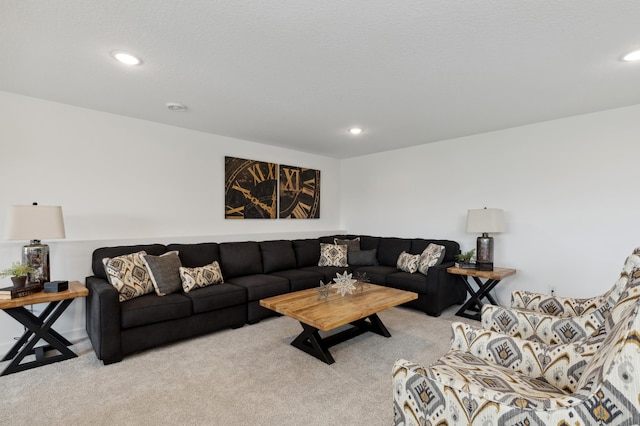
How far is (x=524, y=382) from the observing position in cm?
150

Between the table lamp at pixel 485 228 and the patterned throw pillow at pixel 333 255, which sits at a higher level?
the table lamp at pixel 485 228

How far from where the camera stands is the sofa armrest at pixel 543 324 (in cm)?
191

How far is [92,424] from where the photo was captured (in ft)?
6.28

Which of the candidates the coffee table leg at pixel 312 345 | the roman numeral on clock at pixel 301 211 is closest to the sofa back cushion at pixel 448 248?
the roman numeral on clock at pixel 301 211

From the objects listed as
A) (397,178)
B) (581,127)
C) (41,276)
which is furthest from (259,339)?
(581,127)

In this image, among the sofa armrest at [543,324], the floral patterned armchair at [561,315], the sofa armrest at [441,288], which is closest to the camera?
the floral patterned armchair at [561,315]

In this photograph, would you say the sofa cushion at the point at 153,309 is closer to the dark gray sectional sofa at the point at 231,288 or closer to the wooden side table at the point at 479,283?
the dark gray sectional sofa at the point at 231,288

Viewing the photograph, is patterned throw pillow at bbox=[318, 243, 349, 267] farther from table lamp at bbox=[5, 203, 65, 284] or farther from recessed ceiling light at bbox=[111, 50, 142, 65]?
recessed ceiling light at bbox=[111, 50, 142, 65]

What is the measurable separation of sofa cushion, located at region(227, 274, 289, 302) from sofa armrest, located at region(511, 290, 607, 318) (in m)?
2.42

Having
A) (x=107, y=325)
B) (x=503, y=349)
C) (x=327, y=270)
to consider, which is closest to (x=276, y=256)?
(x=327, y=270)

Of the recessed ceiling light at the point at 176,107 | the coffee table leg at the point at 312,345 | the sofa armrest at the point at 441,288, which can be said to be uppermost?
the recessed ceiling light at the point at 176,107

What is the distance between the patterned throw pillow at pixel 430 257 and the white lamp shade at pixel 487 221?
0.50 meters

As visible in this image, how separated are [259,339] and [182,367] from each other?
78 centimetres

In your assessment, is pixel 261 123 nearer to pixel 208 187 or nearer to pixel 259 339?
pixel 208 187
